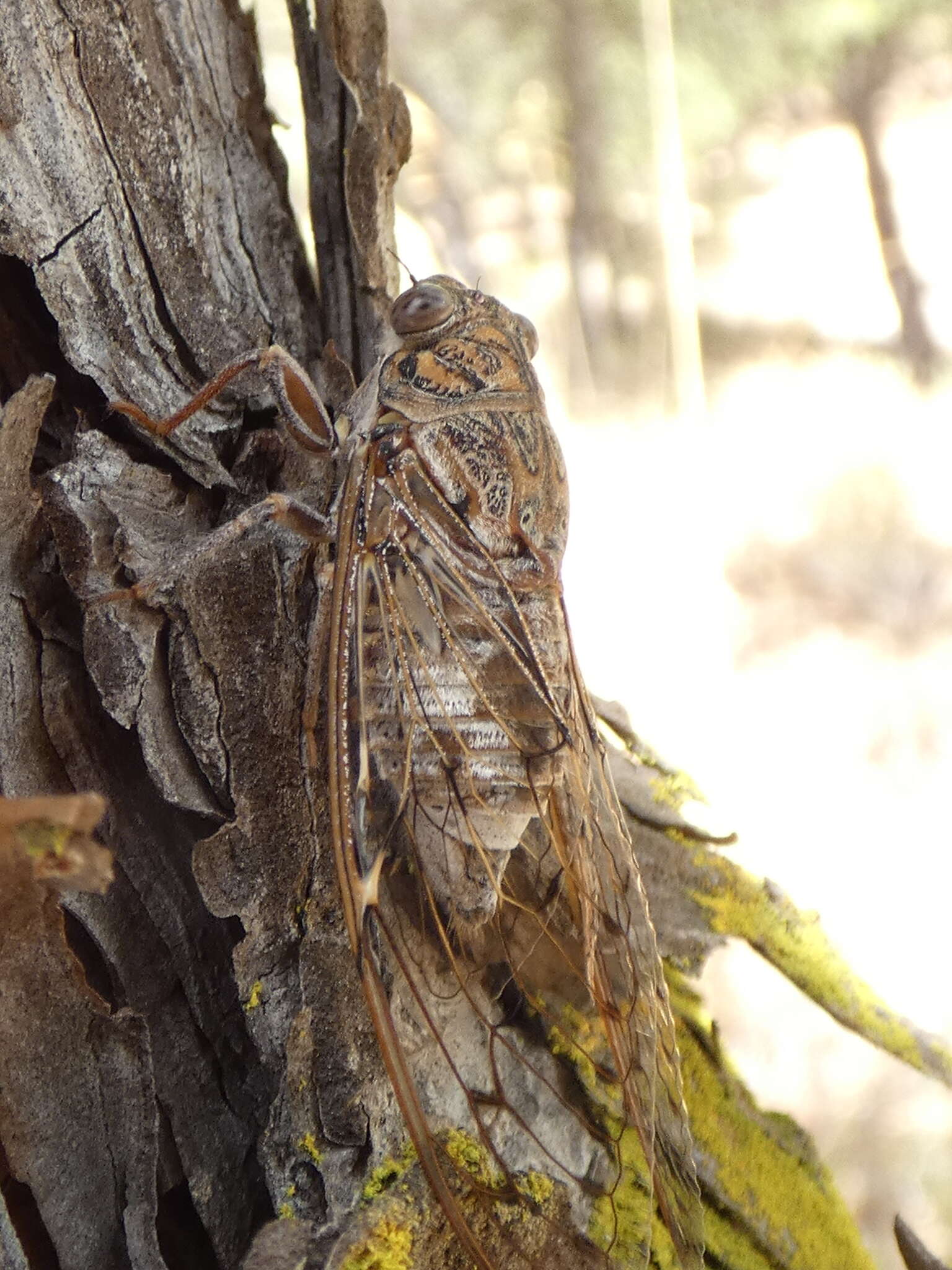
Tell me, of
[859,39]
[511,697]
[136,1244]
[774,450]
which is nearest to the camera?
[136,1244]

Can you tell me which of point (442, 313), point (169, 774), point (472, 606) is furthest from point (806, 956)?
point (442, 313)

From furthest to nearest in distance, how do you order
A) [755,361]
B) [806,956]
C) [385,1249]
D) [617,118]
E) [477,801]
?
[755,361]
[617,118]
[806,956]
[477,801]
[385,1249]

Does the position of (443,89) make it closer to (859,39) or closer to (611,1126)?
(859,39)

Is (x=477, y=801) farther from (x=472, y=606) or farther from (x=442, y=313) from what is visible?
(x=442, y=313)

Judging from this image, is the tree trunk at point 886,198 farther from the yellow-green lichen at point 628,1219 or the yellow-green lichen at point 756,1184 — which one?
the yellow-green lichen at point 628,1219

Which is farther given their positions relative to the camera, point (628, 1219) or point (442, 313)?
point (442, 313)

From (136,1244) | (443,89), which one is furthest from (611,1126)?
(443,89)

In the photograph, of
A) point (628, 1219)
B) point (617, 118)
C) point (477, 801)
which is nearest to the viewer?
point (628, 1219)
